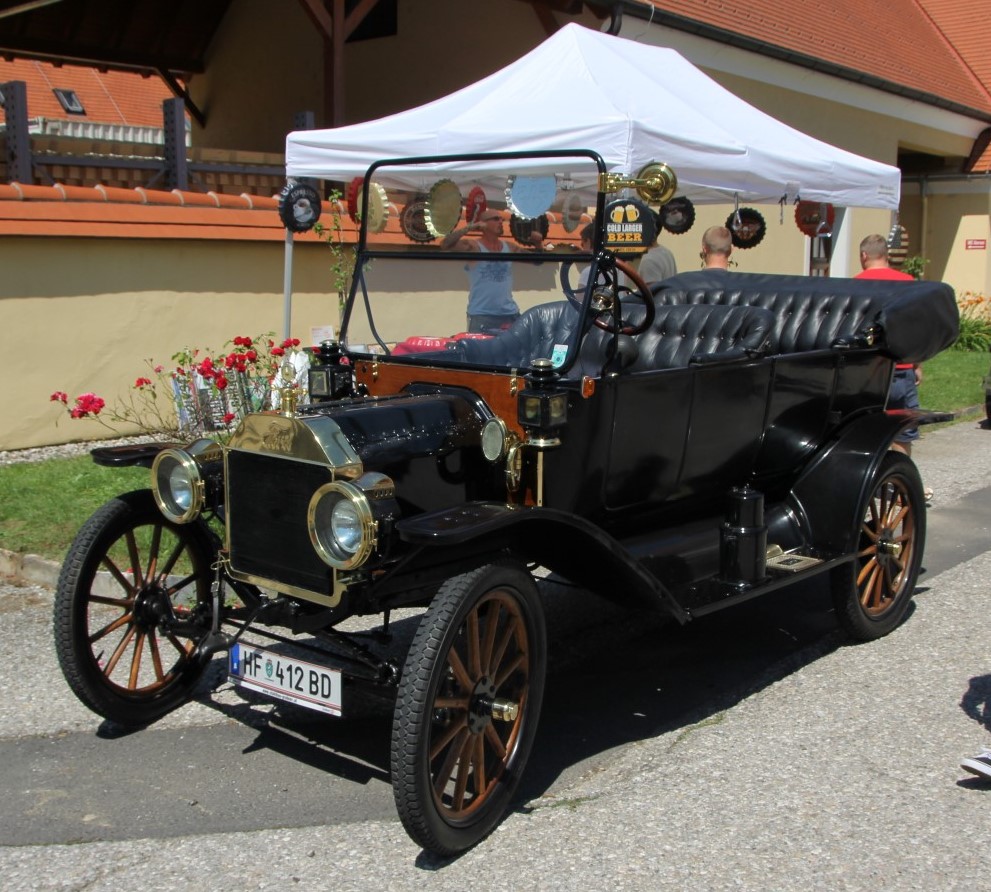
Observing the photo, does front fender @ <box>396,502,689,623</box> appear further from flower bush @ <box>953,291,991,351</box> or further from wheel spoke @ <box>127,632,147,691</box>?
flower bush @ <box>953,291,991,351</box>

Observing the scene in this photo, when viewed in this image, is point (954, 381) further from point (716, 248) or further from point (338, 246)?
point (338, 246)

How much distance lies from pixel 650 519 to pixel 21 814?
2.35 metres

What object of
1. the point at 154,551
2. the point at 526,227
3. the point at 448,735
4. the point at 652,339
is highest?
the point at 526,227

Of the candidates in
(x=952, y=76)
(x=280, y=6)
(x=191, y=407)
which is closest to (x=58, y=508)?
(x=191, y=407)

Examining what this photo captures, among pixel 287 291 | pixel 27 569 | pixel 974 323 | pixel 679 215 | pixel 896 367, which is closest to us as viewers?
pixel 27 569

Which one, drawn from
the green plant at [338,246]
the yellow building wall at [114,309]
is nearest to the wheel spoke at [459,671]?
the green plant at [338,246]

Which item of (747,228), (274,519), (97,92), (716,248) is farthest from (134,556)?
(97,92)

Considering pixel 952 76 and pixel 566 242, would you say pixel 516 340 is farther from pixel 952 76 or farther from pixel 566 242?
pixel 952 76

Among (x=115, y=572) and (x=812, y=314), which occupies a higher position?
(x=812, y=314)

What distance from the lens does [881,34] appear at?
1744cm

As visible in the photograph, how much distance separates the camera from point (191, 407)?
24.9ft

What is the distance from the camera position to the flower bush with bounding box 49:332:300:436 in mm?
6703

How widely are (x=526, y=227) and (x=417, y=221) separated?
1.77 ft

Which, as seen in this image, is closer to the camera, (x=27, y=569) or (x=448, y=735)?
(x=448, y=735)
